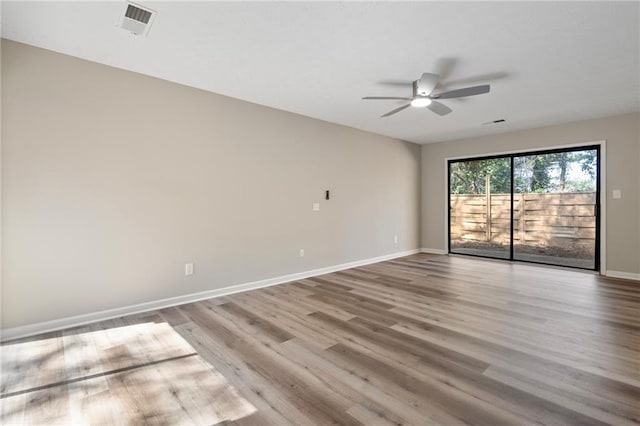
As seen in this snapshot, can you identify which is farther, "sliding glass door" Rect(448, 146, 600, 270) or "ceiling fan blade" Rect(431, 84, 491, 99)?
"sliding glass door" Rect(448, 146, 600, 270)

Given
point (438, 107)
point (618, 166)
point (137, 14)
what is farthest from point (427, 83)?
point (618, 166)

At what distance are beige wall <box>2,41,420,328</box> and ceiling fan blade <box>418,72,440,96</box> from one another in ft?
6.60

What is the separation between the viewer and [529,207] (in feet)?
A: 18.2

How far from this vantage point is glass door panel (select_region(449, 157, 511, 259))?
5.87m

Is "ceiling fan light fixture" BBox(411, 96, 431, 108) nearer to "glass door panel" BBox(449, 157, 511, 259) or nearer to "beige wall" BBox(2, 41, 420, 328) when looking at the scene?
→ "beige wall" BBox(2, 41, 420, 328)

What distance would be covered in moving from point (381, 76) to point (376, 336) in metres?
2.61

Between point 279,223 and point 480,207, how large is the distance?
4.40 m

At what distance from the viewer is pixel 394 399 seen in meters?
1.72

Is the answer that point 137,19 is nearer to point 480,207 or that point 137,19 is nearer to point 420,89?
point 420,89

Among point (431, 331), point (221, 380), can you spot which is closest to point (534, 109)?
point (431, 331)

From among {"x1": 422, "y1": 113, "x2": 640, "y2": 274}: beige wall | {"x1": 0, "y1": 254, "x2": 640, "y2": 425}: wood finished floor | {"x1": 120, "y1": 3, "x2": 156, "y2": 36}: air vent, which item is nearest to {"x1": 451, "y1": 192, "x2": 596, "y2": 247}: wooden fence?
{"x1": 422, "y1": 113, "x2": 640, "y2": 274}: beige wall

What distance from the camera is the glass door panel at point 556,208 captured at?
498 cm

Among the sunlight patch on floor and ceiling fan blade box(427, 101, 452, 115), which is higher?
ceiling fan blade box(427, 101, 452, 115)

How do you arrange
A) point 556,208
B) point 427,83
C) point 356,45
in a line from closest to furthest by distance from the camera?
1. point 356,45
2. point 427,83
3. point 556,208
